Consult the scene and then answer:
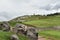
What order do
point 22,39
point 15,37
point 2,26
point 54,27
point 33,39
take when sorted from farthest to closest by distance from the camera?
point 54,27 < point 2,26 < point 33,39 < point 22,39 < point 15,37

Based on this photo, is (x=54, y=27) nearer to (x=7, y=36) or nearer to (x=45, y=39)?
(x=45, y=39)

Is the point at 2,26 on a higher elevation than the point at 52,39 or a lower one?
higher

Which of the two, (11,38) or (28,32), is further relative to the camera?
(28,32)

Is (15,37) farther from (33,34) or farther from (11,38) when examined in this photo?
(33,34)

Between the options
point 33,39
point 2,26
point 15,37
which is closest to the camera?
point 15,37

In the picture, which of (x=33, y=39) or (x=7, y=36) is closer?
→ (x=7, y=36)

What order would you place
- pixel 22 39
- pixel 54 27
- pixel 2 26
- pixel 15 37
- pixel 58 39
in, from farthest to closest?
1. pixel 54 27
2. pixel 58 39
3. pixel 2 26
4. pixel 22 39
5. pixel 15 37

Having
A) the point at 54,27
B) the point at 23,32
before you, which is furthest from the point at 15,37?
the point at 54,27

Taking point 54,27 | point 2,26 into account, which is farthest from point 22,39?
point 54,27

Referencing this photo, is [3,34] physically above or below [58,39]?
above

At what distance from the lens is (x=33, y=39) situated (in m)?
35.8

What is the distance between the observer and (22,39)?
102ft

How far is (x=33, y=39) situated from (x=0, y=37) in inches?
323

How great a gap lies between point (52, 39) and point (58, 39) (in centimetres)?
147
